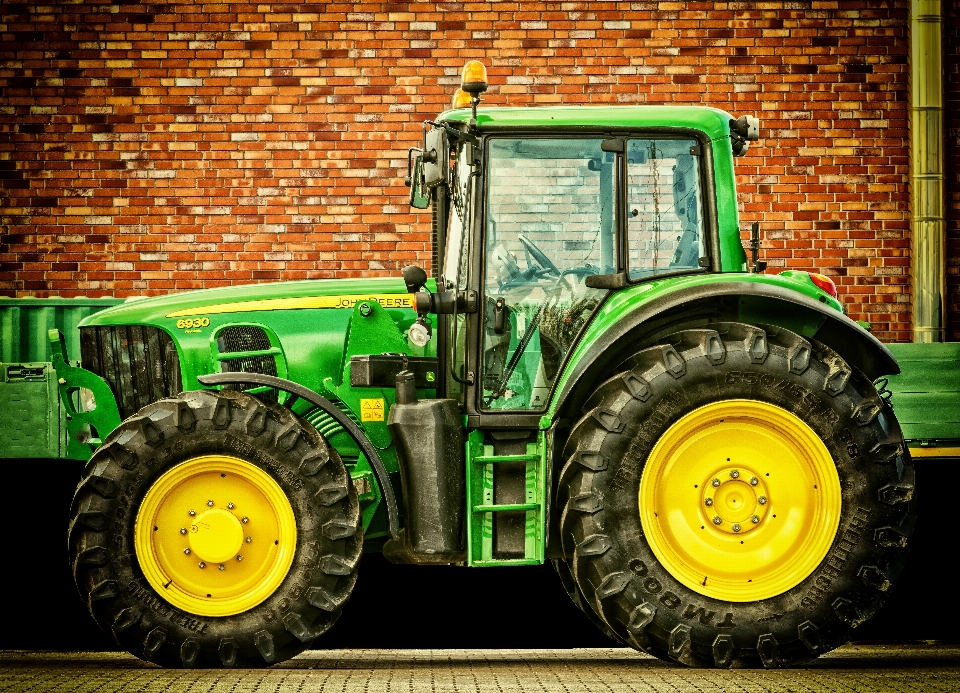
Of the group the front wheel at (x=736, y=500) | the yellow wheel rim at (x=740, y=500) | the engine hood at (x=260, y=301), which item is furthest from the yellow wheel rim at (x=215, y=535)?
the yellow wheel rim at (x=740, y=500)

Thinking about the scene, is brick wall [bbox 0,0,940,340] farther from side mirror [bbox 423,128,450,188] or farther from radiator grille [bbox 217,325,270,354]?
side mirror [bbox 423,128,450,188]

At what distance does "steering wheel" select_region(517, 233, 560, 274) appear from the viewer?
523 cm

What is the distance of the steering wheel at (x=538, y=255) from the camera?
5227 millimetres

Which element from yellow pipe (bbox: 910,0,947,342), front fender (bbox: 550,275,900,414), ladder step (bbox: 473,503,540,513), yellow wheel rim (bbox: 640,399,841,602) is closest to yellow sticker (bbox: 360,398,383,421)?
ladder step (bbox: 473,503,540,513)

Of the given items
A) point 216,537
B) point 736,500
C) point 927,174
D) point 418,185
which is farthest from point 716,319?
point 927,174

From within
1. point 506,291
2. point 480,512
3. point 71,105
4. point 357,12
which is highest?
point 357,12

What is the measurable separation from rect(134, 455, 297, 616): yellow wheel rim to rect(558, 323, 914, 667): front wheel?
1251 mm

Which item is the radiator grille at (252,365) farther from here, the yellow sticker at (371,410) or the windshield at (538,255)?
the windshield at (538,255)

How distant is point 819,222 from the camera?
32.5ft

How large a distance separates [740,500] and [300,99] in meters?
6.16

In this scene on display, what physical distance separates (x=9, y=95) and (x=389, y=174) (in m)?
3.24

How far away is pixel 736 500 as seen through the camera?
489cm

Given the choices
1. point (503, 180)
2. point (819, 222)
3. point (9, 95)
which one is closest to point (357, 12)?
point (9, 95)

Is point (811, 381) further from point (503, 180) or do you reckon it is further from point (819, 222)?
point (819, 222)
